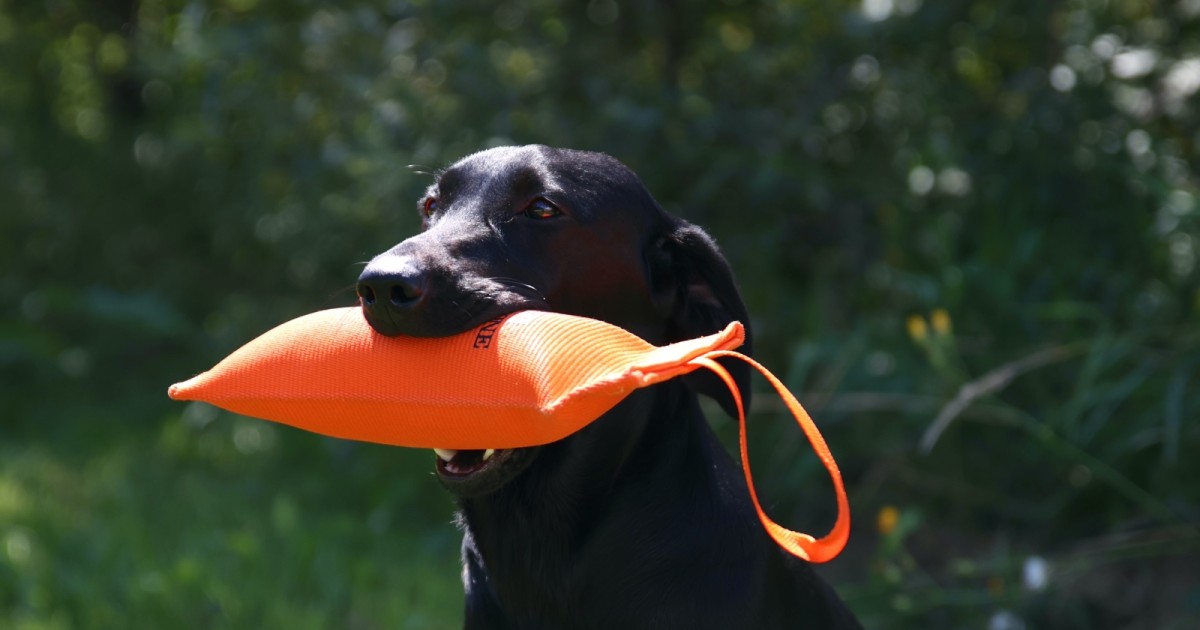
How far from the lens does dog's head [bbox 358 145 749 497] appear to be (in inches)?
79.9

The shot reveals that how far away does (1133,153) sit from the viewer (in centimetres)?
447

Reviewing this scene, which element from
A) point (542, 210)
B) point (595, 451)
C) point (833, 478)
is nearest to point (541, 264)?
point (542, 210)

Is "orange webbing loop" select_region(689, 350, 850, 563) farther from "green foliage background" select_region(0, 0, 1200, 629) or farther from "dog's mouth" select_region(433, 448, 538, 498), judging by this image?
"green foliage background" select_region(0, 0, 1200, 629)

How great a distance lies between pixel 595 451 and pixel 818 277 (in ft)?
8.89

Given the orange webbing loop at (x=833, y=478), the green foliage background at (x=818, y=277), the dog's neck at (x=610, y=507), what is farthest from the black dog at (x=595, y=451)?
the green foliage background at (x=818, y=277)

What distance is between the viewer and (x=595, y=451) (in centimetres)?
230

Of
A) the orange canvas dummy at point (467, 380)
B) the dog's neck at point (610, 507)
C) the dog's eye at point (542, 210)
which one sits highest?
the dog's eye at point (542, 210)

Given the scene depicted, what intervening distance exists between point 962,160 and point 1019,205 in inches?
10.6

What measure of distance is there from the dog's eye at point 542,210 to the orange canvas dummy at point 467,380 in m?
0.37

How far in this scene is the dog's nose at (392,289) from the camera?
196cm

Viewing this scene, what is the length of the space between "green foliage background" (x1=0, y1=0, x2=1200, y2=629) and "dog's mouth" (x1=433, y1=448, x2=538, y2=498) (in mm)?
1591

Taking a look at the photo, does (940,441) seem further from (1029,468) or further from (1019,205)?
(1019,205)

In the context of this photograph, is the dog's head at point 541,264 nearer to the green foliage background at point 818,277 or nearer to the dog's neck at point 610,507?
the dog's neck at point 610,507

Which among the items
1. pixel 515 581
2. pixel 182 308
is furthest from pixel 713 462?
pixel 182 308
